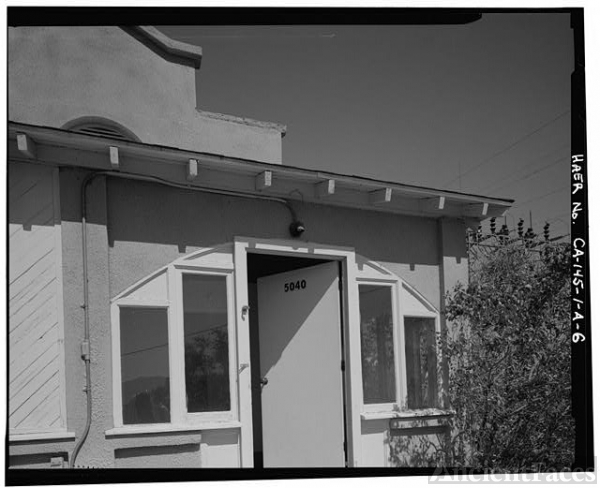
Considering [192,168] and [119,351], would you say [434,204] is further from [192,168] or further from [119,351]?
[119,351]

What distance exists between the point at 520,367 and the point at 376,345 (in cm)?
139

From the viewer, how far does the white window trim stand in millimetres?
6852

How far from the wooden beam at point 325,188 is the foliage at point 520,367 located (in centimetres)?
176

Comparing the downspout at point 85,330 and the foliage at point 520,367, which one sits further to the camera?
the foliage at point 520,367

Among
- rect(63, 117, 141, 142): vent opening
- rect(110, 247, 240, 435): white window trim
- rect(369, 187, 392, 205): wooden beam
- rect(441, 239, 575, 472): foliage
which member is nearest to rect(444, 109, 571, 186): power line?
rect(441, 239, 575, 472): foliage

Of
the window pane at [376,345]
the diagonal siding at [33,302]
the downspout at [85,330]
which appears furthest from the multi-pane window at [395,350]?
the diagonal siding at [33,302]

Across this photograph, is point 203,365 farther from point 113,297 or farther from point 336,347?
point 336,347

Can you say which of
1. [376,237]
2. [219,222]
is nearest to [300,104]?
[376,237]

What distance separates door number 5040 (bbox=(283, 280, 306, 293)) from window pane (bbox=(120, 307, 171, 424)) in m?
1.93

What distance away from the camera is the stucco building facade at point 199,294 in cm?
658

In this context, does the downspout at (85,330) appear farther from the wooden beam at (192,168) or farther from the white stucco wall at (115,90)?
the white stucco wall at (115,90)

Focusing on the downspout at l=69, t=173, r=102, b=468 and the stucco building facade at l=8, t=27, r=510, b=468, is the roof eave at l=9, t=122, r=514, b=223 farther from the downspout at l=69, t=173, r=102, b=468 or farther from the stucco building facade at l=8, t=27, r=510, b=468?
the downspout at l=69, t=173, r=102, b=468

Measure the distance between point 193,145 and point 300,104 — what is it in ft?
5.40

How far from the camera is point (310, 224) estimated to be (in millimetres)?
8141
